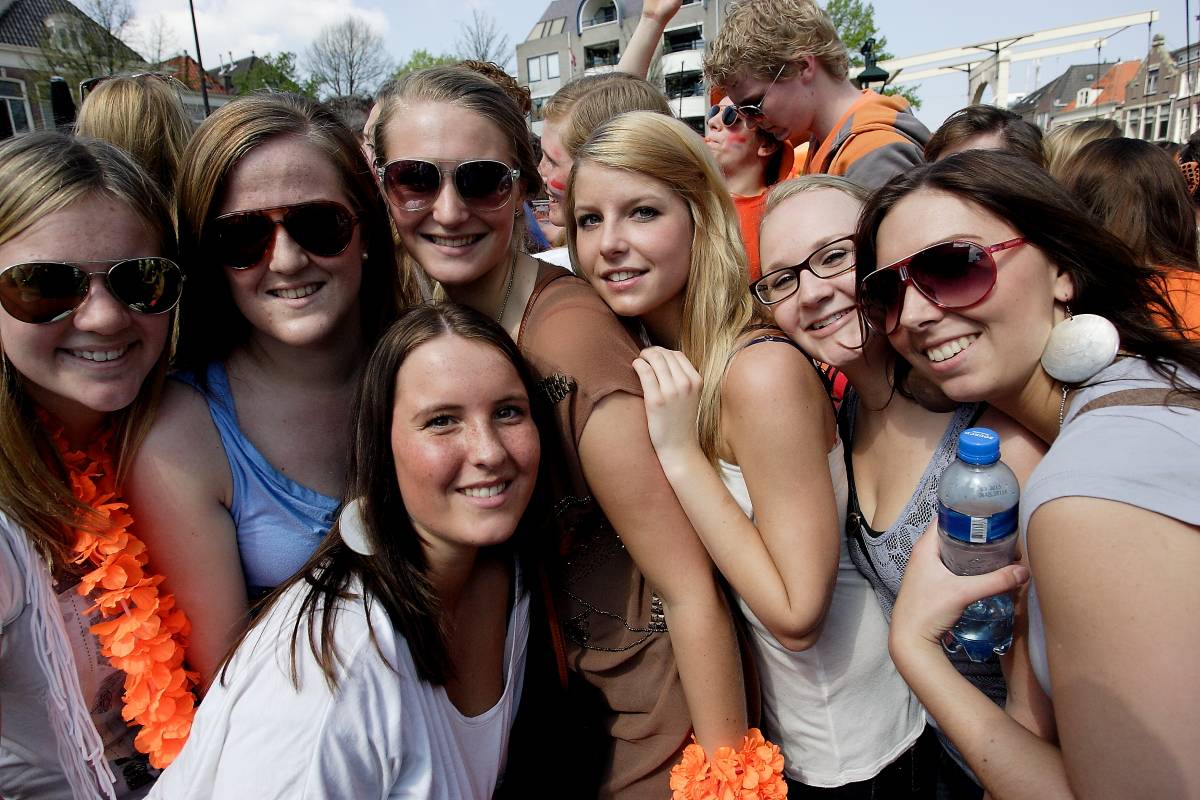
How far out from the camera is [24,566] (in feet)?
6.02

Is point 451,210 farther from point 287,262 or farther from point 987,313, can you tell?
point 987,313

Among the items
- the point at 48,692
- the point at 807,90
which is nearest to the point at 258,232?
the point at 48,692

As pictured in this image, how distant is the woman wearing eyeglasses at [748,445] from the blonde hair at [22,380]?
138 centimetres

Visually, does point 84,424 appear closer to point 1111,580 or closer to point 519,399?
point 519,399

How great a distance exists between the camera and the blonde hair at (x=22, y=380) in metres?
1.82

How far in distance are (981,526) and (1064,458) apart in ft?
0.84

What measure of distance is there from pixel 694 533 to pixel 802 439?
1.37 ft

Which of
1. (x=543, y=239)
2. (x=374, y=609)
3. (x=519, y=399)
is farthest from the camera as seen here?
(x=543, y=239)

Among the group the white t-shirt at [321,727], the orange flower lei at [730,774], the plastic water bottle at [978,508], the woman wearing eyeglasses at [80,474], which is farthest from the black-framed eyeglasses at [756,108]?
the white t-shirt at [321,727]

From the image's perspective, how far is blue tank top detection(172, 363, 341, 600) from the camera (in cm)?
214

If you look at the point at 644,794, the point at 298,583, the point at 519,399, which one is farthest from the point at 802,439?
the point at 298,583

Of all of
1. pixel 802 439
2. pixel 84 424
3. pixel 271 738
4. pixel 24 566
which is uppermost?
pixel 84 424

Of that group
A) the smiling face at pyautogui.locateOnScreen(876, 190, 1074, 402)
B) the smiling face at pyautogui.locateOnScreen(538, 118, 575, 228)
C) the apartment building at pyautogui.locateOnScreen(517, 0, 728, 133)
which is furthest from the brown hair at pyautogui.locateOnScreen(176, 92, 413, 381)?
the apartment building at pyautogui.locateOnScreen(517, 0, 728, 133)

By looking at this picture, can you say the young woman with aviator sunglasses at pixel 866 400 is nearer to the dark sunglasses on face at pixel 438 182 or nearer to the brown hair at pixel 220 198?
the dark sunglasses on face at pixel 438 182
